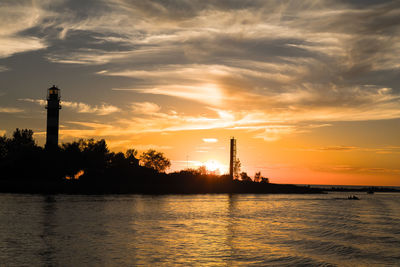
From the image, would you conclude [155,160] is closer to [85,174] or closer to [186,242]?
[85,174]

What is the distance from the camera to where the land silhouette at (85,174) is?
4579 inches

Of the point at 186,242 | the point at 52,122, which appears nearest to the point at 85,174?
the point at 52,122

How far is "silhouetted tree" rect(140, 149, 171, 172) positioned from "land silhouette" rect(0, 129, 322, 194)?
763cm

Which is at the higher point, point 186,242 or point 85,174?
point 85,174

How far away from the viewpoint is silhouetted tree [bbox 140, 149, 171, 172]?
625ft

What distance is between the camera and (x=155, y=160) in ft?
629

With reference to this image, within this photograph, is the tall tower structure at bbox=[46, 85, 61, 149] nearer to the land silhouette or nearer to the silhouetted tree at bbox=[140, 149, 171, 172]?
the land silhouette

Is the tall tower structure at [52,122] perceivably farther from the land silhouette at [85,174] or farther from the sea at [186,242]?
the sea at [186,242]

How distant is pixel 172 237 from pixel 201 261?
11.2 metres

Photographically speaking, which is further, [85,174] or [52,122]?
[85,174]

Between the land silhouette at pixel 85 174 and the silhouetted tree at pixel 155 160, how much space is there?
7632 millimetres

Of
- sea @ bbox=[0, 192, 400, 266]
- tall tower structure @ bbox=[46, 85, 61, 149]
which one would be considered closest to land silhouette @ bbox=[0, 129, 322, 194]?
tall tower structure @ bbox=[46, 85, 61, 149]

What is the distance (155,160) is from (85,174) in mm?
63548

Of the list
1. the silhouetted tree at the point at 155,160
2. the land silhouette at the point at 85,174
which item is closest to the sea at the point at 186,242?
the land silhouette at the point at 85,174
